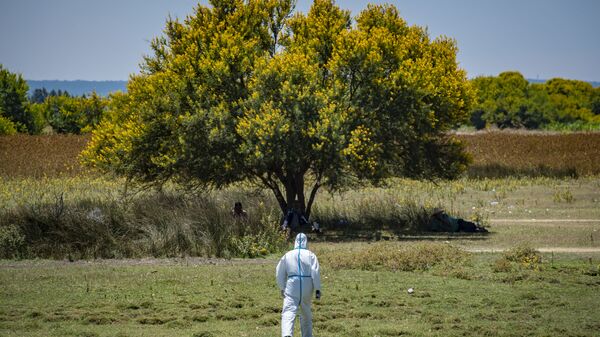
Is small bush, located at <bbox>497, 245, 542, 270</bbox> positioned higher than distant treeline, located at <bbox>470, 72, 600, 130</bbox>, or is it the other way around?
distant treeline, located at <bbox>470, 72, 600, 130</bbox>

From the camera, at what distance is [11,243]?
2312 centimetres

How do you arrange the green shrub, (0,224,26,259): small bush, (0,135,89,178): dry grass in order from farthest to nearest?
the green shrub → (0,135,89,178): dry grass → (0,224,26,259): small bush

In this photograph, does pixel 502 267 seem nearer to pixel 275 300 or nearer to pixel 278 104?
pixel 275 300

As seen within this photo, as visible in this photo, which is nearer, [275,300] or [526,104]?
[275,300]

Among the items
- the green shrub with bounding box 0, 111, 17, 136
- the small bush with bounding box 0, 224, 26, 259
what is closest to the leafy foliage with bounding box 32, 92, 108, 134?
the green shrub with bounding box 0, 111, 17, 136

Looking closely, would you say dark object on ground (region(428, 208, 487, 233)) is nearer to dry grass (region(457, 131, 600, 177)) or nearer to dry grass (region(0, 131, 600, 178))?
dry grass (region(457, 131, 600, 177))

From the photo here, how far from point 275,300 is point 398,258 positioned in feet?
16.5

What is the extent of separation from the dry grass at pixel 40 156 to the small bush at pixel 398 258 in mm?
32901

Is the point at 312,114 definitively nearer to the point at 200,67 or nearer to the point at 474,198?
the point at 200,67

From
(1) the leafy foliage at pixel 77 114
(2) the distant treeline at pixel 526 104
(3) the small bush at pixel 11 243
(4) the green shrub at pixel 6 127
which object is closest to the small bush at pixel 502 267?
(3) the small bush at pixel 11 243

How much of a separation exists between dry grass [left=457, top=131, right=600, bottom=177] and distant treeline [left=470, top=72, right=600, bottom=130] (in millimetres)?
54230

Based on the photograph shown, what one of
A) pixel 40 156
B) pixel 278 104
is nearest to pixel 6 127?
pixel 40 156

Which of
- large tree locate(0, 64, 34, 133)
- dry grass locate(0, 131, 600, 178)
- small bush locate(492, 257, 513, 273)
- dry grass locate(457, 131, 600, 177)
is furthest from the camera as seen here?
large tree locate(0, 64, 34, 133)

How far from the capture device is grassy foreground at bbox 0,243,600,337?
1459 cm
